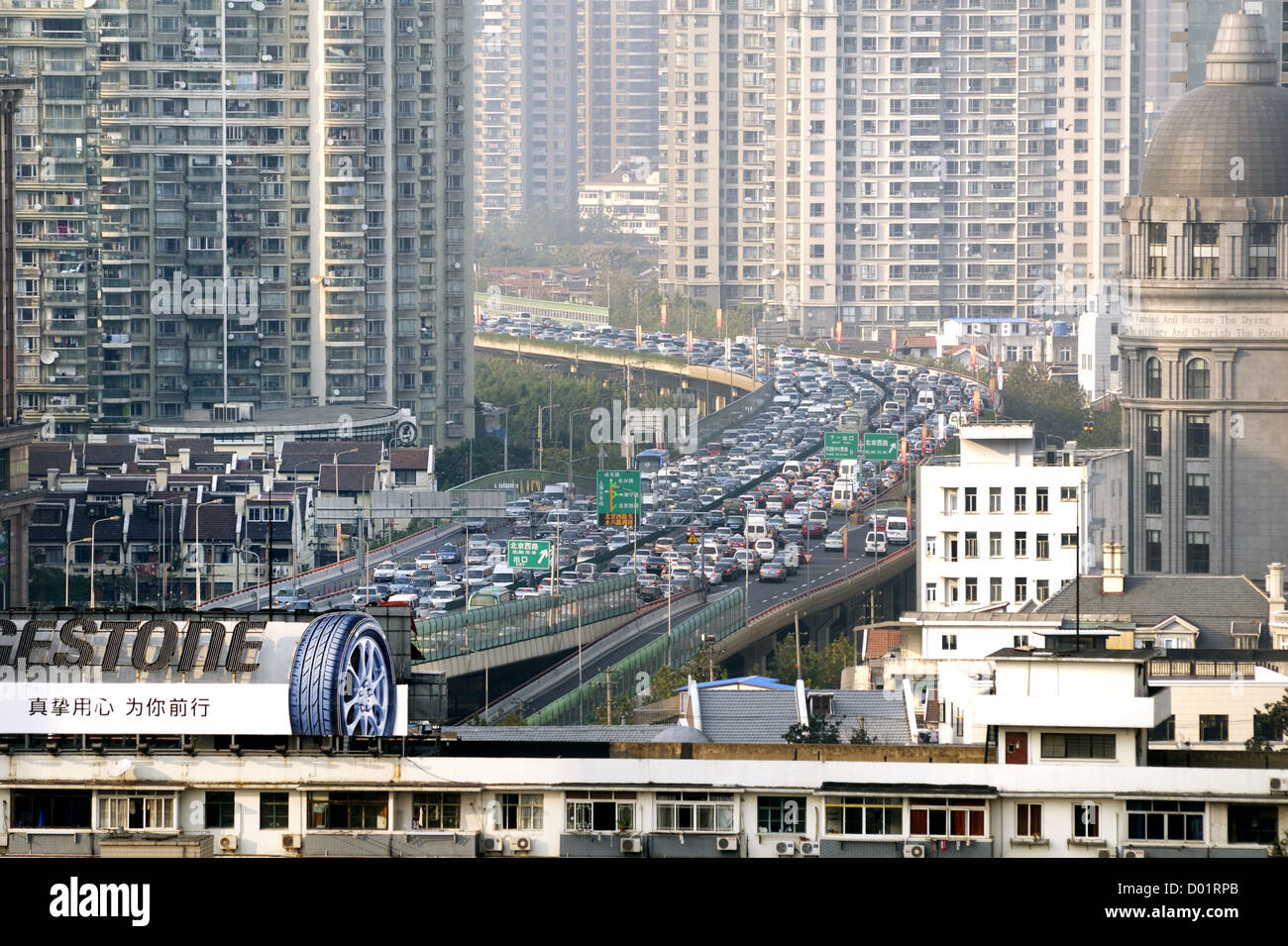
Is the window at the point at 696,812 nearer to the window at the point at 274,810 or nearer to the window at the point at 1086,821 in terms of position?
the window at the point at 1086,821

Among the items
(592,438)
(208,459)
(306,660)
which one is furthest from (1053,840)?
(592,438)

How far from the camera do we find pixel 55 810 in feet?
141

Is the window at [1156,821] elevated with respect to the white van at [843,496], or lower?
elevated

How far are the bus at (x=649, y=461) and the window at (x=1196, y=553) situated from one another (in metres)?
57.1

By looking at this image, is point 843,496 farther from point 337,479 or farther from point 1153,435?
point 1153,435

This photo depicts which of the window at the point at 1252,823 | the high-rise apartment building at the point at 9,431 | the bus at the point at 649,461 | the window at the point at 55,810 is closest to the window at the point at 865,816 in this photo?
the window at the point at 1252,823

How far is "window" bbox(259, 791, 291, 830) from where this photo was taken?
42.6m

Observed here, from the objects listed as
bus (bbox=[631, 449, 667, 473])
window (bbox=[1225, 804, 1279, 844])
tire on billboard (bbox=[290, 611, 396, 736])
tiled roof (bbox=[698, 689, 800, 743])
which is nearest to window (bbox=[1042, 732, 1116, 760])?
window (bbox=[1225, 804, 1279, 844])

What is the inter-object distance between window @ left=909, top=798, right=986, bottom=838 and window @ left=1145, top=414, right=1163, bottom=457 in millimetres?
63329

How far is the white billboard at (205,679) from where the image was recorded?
43.0 m

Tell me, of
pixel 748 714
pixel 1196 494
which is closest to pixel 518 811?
pixel 748 714

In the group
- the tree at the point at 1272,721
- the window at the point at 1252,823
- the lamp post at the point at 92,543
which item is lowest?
the lamp post at the point at 92,543
